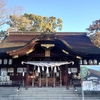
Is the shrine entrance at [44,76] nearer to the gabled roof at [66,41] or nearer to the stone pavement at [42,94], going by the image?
the stone pavement at [42,94]

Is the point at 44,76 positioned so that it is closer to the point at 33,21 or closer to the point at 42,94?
the point at 42,94

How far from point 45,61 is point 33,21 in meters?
15.3

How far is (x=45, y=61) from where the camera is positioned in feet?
39.7

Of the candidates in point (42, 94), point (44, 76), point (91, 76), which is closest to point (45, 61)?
point (44, 76)

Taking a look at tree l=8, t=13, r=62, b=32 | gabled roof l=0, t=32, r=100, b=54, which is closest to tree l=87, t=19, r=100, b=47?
tree l=8, t=13, r=62, b=32

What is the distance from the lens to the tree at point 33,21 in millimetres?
24547

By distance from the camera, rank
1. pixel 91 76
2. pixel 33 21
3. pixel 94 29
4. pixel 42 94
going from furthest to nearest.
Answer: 1. pixel 33 21
2. pixel 94 29
3. pixel 42 94
4. pixel 91 76

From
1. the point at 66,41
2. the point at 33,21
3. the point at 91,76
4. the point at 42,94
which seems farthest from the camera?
the point at 33,21

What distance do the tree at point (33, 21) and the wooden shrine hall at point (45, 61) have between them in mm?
11130

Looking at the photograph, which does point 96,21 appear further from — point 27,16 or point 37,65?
point 37,65

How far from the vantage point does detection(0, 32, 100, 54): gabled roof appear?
13242 mm

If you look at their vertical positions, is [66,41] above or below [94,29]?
below

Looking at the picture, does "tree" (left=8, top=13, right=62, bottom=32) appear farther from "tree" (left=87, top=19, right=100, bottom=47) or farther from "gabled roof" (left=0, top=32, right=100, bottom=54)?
"gabled roof" (left=0, top=32, right=100, bottom=54)

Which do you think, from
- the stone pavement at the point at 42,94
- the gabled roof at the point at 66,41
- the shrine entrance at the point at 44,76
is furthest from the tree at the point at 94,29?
the stone pavement at the point at 42,94
